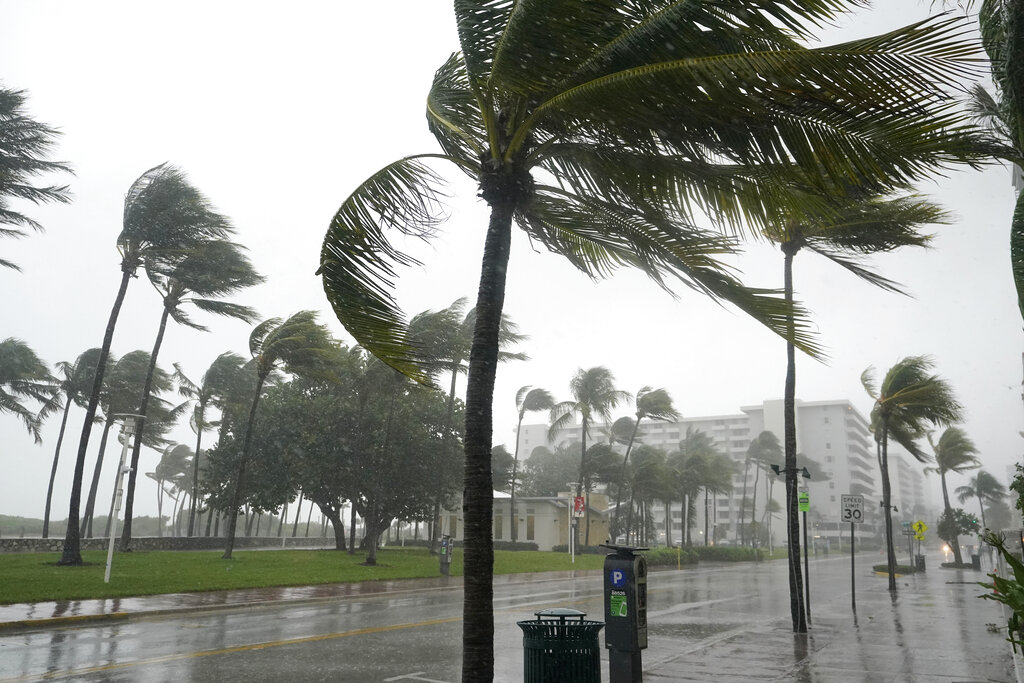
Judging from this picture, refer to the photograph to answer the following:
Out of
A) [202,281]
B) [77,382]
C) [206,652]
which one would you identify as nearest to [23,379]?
[77,382]

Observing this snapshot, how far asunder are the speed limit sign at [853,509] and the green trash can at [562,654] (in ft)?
45.5

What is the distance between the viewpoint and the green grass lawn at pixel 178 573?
56.0ft

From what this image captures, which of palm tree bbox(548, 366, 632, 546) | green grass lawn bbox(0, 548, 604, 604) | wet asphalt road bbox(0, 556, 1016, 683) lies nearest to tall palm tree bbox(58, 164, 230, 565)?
green grass lawn bbox(0, 548, 604, 604)

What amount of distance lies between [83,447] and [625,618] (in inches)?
897

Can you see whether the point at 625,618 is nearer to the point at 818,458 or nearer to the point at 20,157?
the point at 20,157

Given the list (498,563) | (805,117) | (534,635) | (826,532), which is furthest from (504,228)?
(826,532)

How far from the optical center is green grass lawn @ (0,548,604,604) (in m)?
17.1

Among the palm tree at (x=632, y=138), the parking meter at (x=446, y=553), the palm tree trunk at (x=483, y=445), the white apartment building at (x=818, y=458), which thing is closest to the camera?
the palm tree at (x=632, y=138)

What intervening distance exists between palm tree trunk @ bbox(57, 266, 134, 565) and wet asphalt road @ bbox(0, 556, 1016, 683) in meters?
10.6

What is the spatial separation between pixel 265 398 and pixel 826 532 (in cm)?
12651

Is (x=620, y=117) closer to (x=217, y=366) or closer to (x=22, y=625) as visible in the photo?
(x=22, y=625)

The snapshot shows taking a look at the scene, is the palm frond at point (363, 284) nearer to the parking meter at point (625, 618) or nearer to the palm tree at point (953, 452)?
the parking meter at point (625, 618)

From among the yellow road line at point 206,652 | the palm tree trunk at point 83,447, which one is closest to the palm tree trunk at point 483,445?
the yellow road line at point 206,652

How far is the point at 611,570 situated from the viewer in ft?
26.2
